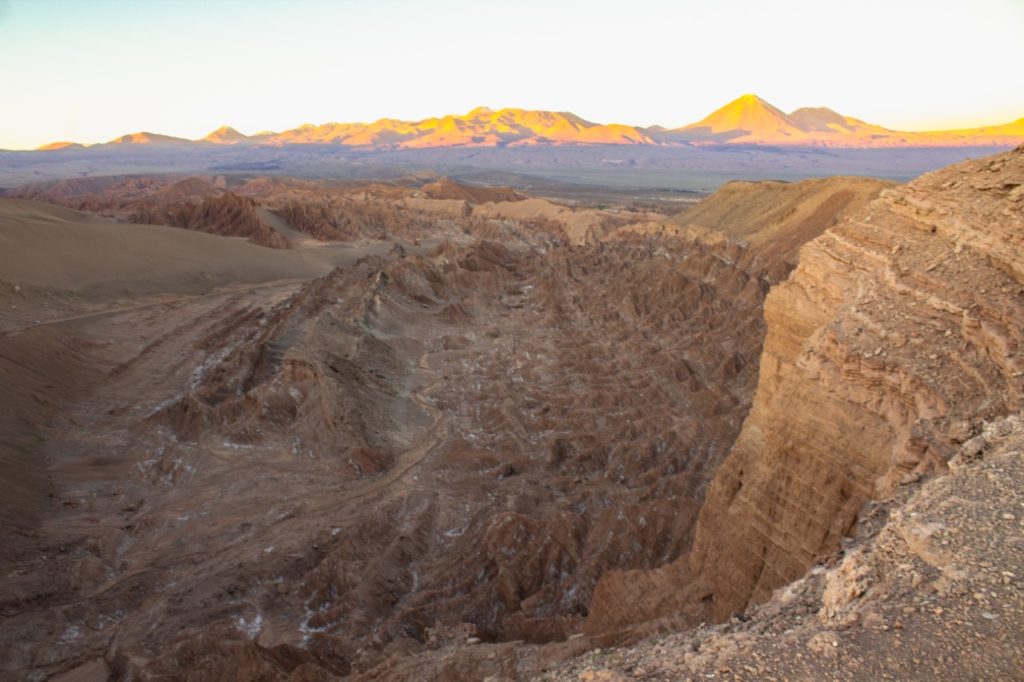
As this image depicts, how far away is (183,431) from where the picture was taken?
2266 centimetres

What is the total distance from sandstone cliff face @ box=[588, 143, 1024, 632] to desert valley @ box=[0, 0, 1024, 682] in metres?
0.04

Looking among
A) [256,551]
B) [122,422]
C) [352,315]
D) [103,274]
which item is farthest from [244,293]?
[256,551]

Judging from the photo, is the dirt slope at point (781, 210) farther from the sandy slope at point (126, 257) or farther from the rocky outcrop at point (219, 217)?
the rocky outcrop at point (219, 217)

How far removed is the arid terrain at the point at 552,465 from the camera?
6.03 meters

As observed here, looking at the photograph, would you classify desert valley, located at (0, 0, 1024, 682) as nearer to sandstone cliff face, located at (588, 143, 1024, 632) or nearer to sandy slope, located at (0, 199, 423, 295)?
sandstone cliff face, located at (588, 143, 1024, 632)

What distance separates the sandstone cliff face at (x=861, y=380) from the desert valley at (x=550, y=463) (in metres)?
0.04

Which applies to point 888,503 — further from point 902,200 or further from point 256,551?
point 256,551

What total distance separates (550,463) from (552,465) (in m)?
0.08

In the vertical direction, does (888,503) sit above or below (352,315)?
above

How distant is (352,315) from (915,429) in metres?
27.3

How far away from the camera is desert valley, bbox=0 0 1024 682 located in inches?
237

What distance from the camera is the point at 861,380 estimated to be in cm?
864

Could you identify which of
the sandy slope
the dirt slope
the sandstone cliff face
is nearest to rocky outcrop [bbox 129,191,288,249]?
the sandy slope

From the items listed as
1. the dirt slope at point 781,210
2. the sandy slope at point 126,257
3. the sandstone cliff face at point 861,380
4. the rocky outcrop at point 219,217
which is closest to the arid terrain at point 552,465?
the sandstone cliff face at point 861,380
